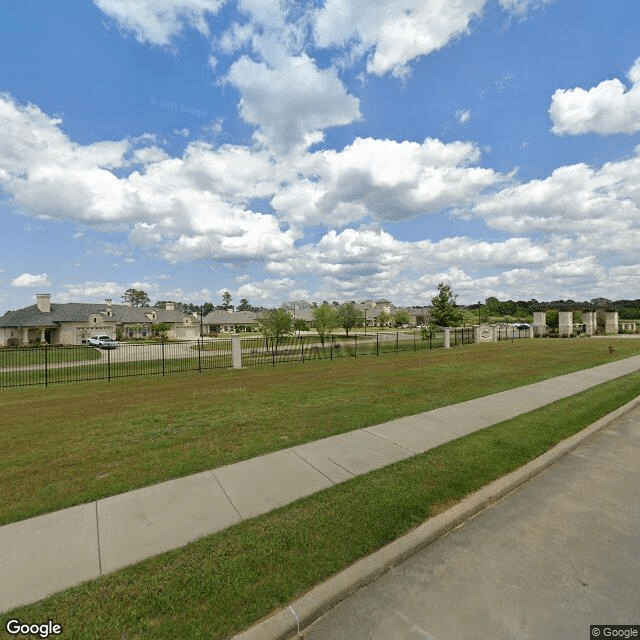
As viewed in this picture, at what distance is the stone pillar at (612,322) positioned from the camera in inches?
1555

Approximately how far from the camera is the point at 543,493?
4297 millimetres

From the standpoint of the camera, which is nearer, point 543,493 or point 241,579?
point 241,579

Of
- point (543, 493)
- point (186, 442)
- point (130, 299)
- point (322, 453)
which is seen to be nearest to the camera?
point (543, 493)

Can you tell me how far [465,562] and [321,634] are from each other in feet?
5.06

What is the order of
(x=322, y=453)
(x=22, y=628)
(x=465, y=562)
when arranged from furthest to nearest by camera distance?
(x=322, y=453) → (x=465, y=562) → (x=22, y=628)

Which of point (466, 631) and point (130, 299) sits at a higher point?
point (130, 299)

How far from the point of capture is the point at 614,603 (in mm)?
2623

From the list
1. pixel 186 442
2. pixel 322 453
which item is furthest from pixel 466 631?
pixel 186 442

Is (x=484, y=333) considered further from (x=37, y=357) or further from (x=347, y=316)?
(x=37, y=357)

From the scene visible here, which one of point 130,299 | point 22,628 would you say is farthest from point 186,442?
point 130,299

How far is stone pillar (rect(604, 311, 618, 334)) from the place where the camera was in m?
39.5

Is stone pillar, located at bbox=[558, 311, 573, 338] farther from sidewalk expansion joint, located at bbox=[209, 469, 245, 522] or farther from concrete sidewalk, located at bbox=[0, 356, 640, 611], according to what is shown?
sidewalk expansion joint, located at bbox=[209, 469, 245, 522]

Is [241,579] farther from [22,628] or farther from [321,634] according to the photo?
[22,628]

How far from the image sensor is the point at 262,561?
9.64 ft
